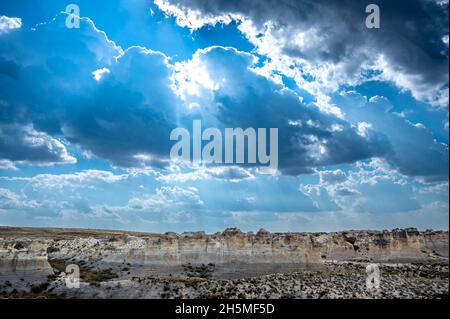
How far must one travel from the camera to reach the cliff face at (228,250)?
217 feet

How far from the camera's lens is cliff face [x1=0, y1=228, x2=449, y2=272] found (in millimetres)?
66188

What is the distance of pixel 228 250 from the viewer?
250ft

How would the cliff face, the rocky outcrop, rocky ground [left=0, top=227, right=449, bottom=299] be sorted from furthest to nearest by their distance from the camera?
1. the cliff face
2. the rocky outcrop
3. rocky ground [left=0, top=227, right=449, bottom=299]

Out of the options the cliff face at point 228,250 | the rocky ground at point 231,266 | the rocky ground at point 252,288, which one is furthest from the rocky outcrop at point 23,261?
the rocky ground at point 252,288

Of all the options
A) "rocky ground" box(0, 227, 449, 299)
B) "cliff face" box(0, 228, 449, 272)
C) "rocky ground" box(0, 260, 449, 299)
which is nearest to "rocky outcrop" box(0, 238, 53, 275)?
"cliff face" box(0, 228, 449, 272)

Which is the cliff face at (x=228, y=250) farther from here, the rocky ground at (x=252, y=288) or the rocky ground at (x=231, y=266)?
the rocky ground at (x=252, y=288)

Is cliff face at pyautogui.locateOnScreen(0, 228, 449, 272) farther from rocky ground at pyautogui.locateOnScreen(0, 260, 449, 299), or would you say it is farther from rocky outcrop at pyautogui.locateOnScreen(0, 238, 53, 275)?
rocky ground at pyautogui.locateOnScreen(0, 260, 449, 299)

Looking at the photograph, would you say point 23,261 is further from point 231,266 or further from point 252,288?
point 252,288

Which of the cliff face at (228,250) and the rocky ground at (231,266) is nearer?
the rocky ground at (231,266)
